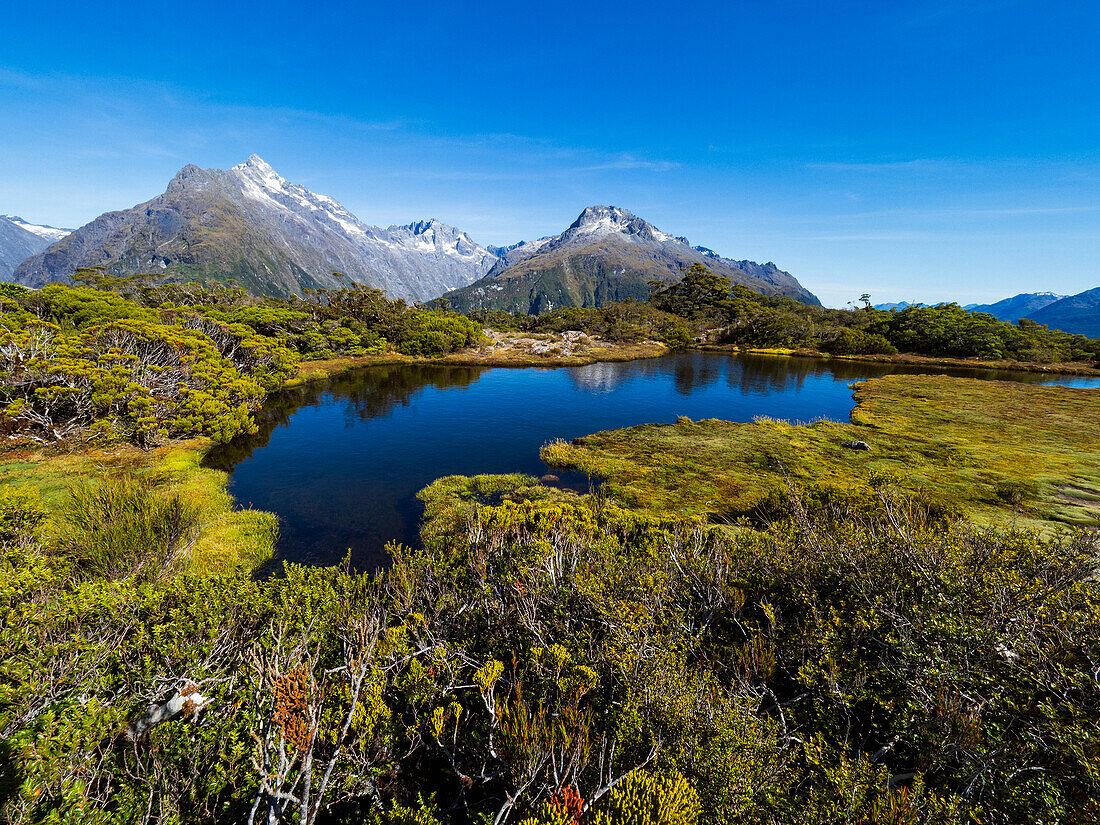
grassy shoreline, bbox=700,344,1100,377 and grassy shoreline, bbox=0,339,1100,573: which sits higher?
grassy shoreline, bbox=700,344,1100,377

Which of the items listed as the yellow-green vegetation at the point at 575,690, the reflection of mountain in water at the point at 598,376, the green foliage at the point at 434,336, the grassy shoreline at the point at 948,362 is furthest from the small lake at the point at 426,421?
the yellow-green vegetation at the point at 575,690

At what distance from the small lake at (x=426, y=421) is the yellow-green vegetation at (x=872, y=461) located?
18.3ft

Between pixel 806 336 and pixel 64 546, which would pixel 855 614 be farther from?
pixel 806 336

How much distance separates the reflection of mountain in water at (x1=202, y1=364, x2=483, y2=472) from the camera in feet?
112

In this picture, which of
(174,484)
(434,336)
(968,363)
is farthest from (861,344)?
(174,484)

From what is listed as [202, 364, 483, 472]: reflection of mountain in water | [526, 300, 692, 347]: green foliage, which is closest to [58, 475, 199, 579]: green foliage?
[202, 364, 483, 472]: reflection of mountain in water

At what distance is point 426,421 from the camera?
4478 cm

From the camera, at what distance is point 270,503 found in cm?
2495

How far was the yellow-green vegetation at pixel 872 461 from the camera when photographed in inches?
893

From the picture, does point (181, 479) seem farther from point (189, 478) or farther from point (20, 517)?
point (20, 517)

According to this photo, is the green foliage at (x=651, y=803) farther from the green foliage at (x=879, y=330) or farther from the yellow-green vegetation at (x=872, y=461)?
the green foliage at (x=879, y=330)

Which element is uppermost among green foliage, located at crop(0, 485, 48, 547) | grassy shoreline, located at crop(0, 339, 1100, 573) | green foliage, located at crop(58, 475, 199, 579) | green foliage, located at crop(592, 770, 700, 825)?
green foliage, located at crop(0, 485, 48, 547)

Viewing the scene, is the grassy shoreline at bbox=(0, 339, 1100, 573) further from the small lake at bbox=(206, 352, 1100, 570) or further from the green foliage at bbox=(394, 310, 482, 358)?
the green foliage at bbox=(394, 310, 482, 358)

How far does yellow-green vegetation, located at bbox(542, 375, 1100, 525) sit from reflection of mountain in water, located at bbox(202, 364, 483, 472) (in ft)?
83.4
